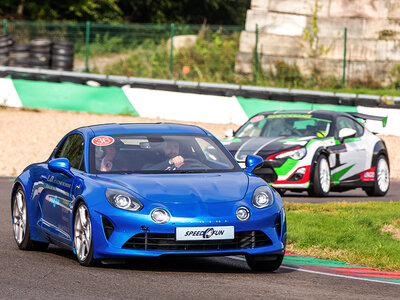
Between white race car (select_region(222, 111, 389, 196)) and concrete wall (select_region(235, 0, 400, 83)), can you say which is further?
concrete wall (select_region(235, 0, 400, 83))

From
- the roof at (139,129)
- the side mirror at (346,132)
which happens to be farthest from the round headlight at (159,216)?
the side mirror at (346,132)

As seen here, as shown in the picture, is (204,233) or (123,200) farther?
(123,200)

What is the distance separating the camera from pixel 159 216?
781cm

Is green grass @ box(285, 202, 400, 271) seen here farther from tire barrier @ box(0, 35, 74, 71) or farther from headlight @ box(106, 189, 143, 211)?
tire barrier @ box(0, 35, 74, 71)

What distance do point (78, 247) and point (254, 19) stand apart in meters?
28.4

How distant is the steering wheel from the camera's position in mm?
8867

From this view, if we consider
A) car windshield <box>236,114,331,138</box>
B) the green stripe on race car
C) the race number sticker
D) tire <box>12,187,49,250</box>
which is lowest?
the green stripe on race car

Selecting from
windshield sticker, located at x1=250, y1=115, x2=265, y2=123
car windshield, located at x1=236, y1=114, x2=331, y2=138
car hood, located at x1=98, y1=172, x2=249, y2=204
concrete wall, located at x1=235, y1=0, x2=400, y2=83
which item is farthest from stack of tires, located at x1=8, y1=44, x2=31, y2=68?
car hood, located at x1=98, y1=172, x2=249, y2=204

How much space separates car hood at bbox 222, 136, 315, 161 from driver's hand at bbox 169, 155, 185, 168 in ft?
20.8

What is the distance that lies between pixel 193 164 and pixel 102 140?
0.87 metres

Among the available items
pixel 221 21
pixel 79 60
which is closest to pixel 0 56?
pixel 79 60

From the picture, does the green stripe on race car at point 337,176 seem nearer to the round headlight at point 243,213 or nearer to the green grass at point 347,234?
the green grass at point 347,234

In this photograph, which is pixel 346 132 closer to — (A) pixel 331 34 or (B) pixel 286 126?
(B) pixel 286 126

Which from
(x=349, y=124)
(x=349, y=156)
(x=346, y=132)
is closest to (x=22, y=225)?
(x=346, y=132)
